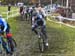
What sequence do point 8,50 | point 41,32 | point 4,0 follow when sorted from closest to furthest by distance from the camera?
point 8,50, point 41,32, point 4,0

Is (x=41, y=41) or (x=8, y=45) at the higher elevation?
(x=8, y=45)

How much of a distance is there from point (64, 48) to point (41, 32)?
1.27m

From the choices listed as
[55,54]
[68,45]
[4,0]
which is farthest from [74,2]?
[4,0]

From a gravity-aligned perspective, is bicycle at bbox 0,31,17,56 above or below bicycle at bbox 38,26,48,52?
above

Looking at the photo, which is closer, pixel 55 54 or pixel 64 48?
pixel 55 54

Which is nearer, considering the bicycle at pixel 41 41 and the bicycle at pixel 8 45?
the bicycle at pixel 8 45

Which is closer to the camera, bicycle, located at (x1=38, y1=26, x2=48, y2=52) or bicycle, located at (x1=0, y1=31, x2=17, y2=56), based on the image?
bicycle, located at (x1=0, y1=31, x2=17, y2=56)

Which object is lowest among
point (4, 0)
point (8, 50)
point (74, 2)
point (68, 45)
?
point (4, 0)

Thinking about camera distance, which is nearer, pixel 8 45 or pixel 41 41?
pixel 8 45

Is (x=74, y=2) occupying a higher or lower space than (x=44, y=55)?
lower

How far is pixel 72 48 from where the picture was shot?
50.7 ft

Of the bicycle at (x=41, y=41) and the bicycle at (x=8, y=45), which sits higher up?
the bicycle at (x=8, y=45)

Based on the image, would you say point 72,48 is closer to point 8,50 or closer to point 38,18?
point 38,18

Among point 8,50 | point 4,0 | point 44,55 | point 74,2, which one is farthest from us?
point 4,0
